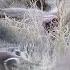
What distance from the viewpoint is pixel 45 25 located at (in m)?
3.33

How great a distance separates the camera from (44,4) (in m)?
4.30

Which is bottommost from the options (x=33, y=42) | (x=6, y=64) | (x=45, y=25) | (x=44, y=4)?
(x=6, y=64)

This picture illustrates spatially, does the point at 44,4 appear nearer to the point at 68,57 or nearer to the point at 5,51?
the point at 5,51

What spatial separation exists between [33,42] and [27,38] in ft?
0.53

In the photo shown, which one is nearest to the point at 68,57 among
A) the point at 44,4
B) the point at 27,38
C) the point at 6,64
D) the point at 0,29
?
the point at 6,64

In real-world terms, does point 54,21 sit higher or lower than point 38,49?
higher

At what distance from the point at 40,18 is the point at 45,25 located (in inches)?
5.0

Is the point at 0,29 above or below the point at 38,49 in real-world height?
above

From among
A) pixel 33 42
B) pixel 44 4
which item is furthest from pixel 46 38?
pixel 44 4

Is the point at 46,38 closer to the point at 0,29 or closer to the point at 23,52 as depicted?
the point at 23,52

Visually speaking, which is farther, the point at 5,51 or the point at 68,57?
the point at 5,51

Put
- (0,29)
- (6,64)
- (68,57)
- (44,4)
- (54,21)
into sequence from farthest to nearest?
(44,4) → (54,21) → (0,29) → (6,64) → (68,57)

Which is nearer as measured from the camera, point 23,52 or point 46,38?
point 23,52

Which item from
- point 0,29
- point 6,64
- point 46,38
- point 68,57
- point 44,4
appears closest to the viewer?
point 68,57
